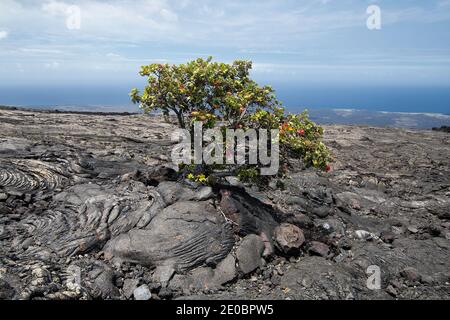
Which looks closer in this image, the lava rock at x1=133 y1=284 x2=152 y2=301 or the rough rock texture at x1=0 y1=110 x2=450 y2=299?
the lava rock at x1=133 y1=284 x2=152 y2=301

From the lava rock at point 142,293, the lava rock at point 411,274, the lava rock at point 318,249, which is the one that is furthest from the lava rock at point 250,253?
the lava rock at point 411,274

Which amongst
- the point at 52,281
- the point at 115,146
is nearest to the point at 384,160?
the point at 115,146

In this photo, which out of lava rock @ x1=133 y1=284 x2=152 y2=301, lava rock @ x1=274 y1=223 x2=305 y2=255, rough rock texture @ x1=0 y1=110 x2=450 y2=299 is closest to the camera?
lava rock @ x1=133 y1=284 x2=152 y2=301

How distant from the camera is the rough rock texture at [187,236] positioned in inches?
607

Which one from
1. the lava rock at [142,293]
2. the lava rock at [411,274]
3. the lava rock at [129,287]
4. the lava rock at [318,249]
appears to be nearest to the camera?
the lava rock at [142,293]

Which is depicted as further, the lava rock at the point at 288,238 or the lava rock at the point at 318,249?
the lava rock at the point at 318,249

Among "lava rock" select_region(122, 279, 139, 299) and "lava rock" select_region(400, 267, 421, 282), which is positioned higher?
"lava rock" select_region(122, 279, 139, 299)

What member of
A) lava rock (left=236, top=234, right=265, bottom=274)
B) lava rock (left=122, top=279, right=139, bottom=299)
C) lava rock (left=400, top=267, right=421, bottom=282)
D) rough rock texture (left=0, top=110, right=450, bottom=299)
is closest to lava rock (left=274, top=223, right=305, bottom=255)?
rough rock texture (left=0, top=110, right=450, bottom=299)

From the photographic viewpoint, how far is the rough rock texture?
607 inches

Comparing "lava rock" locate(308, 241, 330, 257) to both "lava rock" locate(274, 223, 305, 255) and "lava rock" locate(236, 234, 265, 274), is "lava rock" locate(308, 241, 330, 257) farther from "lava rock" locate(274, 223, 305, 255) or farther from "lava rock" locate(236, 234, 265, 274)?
"lava rock" locate(236, 234, 265, 274)

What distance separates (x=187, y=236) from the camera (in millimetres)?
17297

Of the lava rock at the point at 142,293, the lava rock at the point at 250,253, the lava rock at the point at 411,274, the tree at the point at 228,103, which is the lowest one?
the lava rock at the point at 411,274

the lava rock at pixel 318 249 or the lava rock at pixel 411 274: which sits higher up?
the lava rock at pixel 318 249

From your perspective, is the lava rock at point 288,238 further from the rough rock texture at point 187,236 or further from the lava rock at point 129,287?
the lava rock at point 129,287
